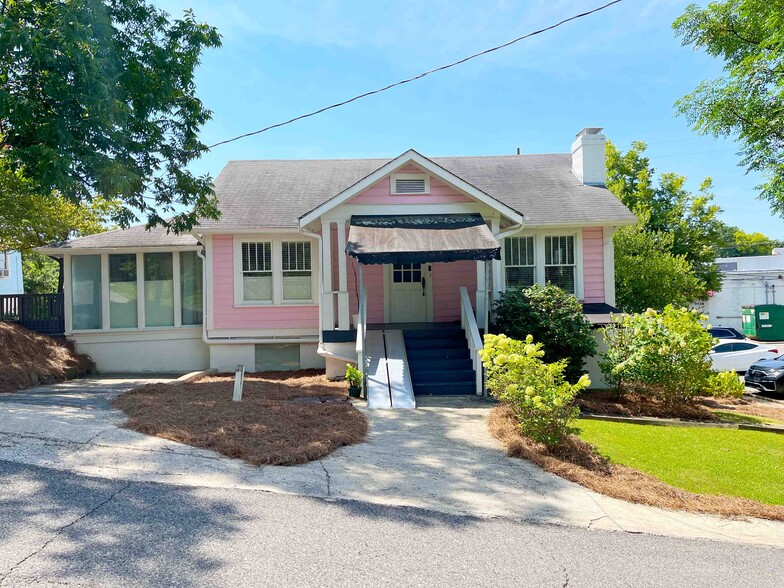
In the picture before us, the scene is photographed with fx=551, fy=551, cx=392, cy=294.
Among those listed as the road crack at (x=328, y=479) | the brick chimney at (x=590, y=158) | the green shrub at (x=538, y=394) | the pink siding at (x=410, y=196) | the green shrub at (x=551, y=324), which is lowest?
the road crack at (x=328, y=479)

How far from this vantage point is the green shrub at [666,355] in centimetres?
1064

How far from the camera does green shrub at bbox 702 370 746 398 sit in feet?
43.1

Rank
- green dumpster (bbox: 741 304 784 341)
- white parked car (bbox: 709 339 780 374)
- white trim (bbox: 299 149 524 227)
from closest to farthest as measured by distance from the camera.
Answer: white trim (bbox: 299 149 524 227), white parked car (bbox: 709 339 780 374), green dumpster (bbox: 741 304 784 341)

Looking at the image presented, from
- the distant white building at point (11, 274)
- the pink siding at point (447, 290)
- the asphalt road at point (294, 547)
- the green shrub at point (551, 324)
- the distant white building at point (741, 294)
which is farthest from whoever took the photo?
the distant white building at point (741, 294)

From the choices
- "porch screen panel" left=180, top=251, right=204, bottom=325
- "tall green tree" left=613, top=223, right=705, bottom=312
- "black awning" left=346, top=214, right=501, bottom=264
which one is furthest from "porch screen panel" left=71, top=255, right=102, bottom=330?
"tall green tree" left=613, top=223, right=705, bottom=312

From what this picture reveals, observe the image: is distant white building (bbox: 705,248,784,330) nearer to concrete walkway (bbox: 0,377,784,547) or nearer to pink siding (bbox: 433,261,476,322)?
pink siding (bbox: 433,261,476,322)

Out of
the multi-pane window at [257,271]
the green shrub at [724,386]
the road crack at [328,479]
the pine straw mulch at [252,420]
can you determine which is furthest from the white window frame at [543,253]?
the road crack at [328,479]

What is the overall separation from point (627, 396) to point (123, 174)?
11.1 m

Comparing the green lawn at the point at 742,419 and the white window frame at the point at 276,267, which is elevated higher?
the white window frame at the point at 276,267

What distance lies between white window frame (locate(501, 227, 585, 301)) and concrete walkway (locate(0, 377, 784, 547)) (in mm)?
7553

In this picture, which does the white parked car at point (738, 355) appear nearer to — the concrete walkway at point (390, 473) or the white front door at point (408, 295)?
the white front door at point (408, 295)

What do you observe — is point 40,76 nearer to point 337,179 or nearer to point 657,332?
point 337,179

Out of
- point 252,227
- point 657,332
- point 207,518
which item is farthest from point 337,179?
point 207,518

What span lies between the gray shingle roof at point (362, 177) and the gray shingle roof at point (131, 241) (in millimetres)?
1585
